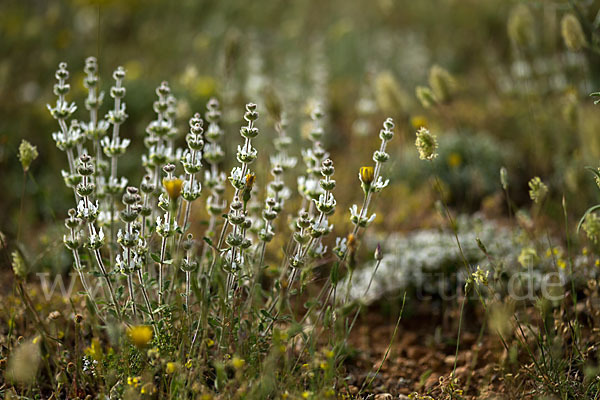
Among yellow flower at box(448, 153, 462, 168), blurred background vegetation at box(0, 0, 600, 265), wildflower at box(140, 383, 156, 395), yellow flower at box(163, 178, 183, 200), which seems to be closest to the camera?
yellow flower at box(163, 178, 183, 200)

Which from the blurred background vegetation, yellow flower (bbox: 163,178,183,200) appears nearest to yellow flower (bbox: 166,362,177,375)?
yellow flower (bbox: 163,178,183,200)

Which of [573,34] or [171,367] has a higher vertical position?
[573,34]

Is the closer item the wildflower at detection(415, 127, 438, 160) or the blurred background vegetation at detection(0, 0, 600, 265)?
the wildflower at detection(415, 127, 438, 160)

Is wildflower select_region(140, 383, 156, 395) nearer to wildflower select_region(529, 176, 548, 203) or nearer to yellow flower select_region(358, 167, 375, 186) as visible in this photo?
yellow flower select_region(358, 167, 375, 186)

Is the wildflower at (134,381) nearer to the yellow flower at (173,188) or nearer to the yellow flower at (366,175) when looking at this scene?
the yellow flower at (173,188)

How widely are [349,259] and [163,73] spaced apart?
433 centimetres

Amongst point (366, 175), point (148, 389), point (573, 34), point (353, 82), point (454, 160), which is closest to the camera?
point (148, 389)

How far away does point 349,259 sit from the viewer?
5.49 ft

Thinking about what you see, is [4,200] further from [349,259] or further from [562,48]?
[562,48]

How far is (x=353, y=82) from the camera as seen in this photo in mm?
6320

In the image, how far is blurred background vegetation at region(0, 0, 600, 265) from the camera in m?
3.60

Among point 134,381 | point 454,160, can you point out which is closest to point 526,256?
point 134,381

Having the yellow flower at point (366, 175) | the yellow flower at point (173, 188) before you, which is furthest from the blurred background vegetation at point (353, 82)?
the yellow flower at point (173, 188)

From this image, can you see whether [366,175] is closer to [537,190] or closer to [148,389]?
[537,190]
